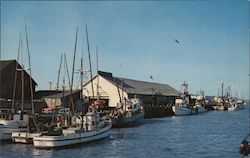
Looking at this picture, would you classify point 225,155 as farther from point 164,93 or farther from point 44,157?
point 164,93

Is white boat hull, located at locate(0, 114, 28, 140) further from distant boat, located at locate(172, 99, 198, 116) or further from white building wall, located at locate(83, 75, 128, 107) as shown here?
distant boat, located at locate(172, 99, 198, 116)

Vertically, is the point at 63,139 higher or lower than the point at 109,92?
lower

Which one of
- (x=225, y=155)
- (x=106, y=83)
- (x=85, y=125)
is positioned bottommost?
(x=225, y=155)

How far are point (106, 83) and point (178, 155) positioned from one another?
44.9m

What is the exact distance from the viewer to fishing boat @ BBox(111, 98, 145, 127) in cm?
5012

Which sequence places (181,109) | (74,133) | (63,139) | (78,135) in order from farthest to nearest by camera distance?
(181,109)
(78,135)
(74,133)
(63,139)

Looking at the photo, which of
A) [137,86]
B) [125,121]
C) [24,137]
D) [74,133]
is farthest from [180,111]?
[24,137]

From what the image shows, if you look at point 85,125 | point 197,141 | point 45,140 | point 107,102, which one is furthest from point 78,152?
point 107,102

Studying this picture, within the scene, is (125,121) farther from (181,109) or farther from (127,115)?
(181,109)

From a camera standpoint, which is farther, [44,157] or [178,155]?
[178,155]

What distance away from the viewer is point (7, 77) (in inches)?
2124

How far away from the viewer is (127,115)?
54312mm

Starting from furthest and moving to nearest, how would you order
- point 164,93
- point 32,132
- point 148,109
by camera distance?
1. point 164,93
2. point 148,109
3. point 32,132

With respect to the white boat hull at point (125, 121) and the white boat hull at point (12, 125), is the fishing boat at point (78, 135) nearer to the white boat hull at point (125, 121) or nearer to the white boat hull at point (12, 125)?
the white boat hull at point (12, 125)
